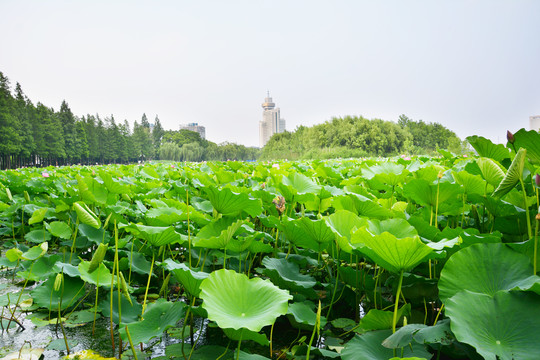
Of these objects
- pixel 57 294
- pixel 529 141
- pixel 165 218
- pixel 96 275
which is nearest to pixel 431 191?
pixel 529 141

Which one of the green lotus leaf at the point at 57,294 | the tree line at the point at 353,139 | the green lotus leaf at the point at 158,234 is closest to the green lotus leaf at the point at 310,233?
the green lotus leaf at the point at 158,234

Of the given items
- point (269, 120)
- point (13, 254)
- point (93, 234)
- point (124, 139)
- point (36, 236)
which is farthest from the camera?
point (269, 120)

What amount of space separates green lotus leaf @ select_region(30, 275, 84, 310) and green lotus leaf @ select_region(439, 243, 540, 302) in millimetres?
1157

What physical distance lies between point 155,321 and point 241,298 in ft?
0.97

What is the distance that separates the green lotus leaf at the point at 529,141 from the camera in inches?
28.0

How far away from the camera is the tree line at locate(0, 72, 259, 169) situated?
79.3 ft

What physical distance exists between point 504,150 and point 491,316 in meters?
0.74

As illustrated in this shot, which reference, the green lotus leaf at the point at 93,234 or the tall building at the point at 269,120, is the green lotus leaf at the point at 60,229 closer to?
the green lotus leaf at the point at 93,234

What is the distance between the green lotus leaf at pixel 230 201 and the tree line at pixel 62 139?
1137 inches

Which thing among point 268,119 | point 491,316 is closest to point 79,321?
point 491,316

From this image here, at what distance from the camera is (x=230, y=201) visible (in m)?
1.05

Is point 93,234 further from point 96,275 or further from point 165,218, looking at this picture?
point 165,218

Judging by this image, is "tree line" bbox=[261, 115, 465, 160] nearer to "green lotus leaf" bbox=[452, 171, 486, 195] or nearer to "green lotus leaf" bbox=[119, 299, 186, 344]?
"green lotus leaf" bbox=[452, 171, 486, 195]

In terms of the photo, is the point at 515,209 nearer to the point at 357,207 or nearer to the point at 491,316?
the point at 357,207
